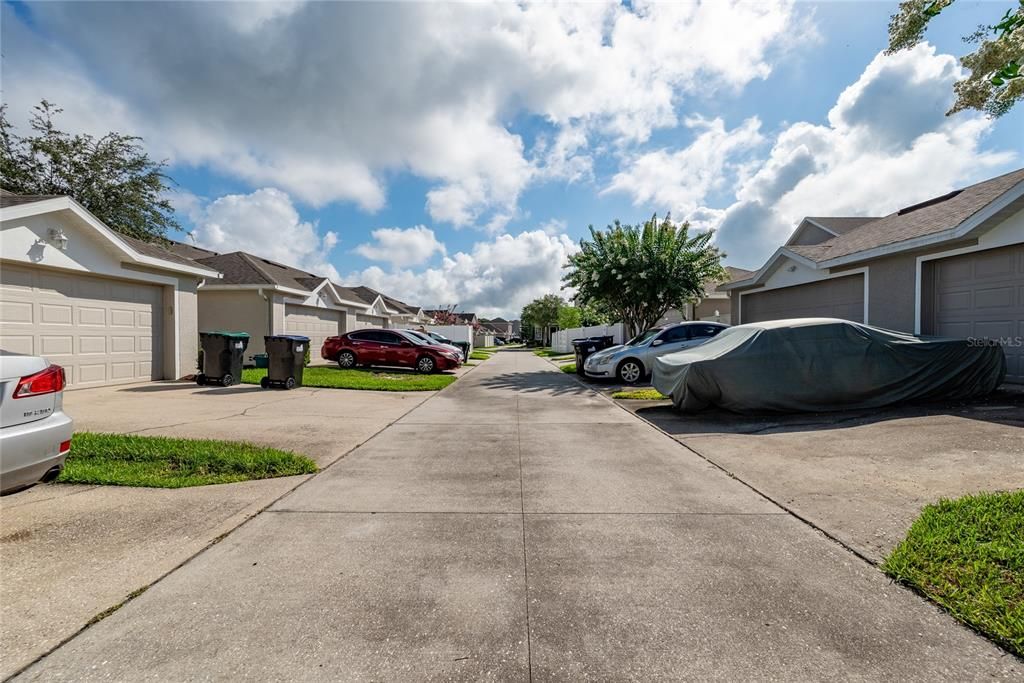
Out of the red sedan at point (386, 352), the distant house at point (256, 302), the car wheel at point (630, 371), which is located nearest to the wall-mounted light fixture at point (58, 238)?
the distant house at point (256, 302)

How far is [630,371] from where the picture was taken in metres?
12.5

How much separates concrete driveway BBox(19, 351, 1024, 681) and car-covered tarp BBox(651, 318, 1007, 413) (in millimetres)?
3576

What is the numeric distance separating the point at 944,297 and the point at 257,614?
41.5 feet

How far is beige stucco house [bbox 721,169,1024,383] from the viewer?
8195 millimetres

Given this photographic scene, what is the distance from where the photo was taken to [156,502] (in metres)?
3.88

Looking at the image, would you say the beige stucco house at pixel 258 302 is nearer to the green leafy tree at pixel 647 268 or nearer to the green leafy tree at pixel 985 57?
the green leafy tree at pixel 647 268

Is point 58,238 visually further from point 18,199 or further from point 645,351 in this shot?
point 645,351

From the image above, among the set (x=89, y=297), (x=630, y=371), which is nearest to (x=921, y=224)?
(x=630, y=371)

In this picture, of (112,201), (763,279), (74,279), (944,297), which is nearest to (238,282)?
(74,279)

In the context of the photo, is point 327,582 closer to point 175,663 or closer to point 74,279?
point 175,663

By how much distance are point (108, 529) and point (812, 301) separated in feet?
49.3

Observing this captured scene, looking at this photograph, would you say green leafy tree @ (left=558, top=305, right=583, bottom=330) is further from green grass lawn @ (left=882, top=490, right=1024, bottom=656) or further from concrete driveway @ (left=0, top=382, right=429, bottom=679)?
green grass lawn @ (left=882, top=490, right=1024, bottom=656)

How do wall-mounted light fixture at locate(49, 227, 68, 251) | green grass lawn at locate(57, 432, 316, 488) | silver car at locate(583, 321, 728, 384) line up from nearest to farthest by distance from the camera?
green grass lawn at locate(57, 432, 316, 488), wall-mounted light fixture at locate(49, 227, 68, 251), silver car at locate(583, 321, 728, 384)

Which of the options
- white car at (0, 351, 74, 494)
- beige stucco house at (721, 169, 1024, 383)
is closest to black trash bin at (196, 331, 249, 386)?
white car at (0, 351, 74, 494)
